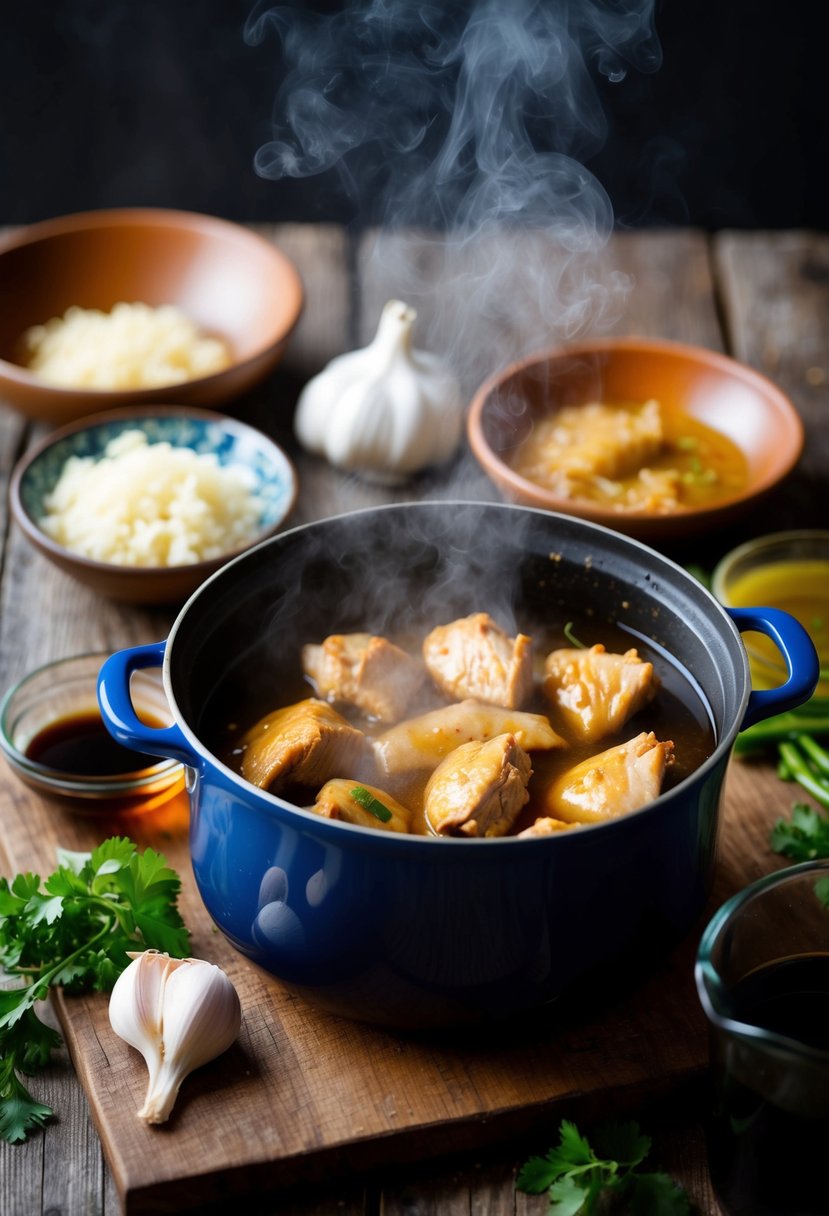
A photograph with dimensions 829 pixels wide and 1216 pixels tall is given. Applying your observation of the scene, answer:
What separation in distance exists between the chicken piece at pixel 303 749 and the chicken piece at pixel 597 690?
40 centimetres

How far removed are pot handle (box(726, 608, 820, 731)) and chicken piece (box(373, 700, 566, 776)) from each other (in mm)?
376

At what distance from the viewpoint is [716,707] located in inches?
93.4

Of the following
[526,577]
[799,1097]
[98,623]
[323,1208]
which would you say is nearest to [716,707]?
[526,577]

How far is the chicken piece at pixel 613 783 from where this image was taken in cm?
215

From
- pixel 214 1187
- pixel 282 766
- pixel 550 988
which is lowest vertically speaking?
pixel 214 1187

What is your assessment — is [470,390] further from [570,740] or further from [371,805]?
[371,805]

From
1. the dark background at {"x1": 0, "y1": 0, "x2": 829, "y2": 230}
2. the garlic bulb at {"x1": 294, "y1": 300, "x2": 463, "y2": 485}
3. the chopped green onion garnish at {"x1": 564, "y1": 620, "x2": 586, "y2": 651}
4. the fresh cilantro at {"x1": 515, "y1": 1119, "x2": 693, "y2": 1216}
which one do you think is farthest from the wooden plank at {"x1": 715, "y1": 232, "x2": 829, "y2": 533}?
the fresh cilantro at {"x1": 515, "y1": 1119, "x2": 693, "y2": 1216}

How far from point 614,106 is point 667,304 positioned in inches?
91.7

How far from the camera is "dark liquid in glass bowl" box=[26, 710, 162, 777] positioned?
2756 mm

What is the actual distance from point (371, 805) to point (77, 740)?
96cm

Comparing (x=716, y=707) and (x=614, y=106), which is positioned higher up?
(x=716, y=707)

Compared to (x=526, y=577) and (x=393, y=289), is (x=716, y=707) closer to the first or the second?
(x=526, y=577)

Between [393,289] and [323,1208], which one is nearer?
[323,1208]

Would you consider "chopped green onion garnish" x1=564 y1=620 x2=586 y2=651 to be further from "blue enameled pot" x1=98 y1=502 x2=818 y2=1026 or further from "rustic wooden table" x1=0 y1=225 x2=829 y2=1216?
"rustic wooden table" x1=0 y1=225 x2=829 y2=1216
